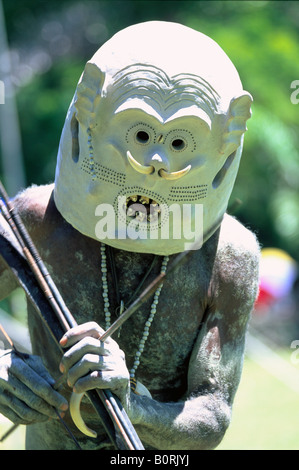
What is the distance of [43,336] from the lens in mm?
3193

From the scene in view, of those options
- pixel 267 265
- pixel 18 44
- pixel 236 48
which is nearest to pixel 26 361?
pixel 267 265

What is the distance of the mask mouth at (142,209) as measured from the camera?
2842mm

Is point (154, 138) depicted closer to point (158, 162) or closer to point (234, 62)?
point (158, 162)

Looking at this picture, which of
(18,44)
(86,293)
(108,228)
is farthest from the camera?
(18,44)

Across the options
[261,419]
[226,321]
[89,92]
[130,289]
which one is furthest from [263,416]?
[89,92]

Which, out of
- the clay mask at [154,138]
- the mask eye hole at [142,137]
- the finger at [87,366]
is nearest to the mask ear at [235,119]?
the clay mask at [154,138]

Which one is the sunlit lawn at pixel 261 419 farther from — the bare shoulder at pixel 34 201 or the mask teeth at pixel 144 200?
the mask teeth at pixel 144 200

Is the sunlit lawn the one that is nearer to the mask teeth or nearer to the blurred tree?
the mask teeth

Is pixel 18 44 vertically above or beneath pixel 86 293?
above

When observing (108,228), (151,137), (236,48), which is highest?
(236,48)

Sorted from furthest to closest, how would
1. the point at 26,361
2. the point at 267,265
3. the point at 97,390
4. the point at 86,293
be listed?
the point at 267,265
the point at 86,293
the point at 26,361
the point at 97,390
